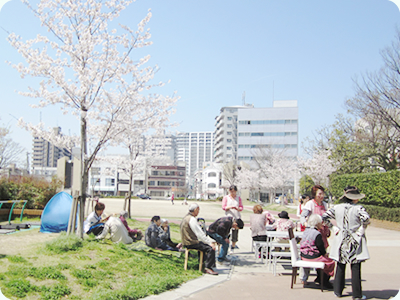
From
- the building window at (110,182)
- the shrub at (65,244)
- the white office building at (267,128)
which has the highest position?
the white office building at (267,128)

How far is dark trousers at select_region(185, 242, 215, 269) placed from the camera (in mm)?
7570

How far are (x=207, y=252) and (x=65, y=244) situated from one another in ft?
9.52

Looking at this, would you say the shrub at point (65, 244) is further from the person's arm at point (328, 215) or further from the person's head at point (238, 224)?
the person's arm at point (328, 215)

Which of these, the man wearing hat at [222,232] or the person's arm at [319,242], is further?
the man wearing hat at [222,232]

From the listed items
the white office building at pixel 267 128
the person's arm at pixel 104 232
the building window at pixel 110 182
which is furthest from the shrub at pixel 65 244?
the building window at pixel 110 182

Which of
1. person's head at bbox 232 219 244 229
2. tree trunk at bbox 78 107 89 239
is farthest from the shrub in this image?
person's head at bbox 232 219 244 229

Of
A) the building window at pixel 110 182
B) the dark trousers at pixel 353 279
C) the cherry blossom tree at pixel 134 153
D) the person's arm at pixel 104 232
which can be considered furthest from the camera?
the building window at pixel 110 182

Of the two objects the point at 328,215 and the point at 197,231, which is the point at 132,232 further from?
the point at 328,215

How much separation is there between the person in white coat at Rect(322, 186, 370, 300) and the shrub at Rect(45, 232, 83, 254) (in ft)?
16.2

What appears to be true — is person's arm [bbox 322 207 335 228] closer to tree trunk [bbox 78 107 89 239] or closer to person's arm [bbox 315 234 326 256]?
person's arm [bbox 315 234 326 256]

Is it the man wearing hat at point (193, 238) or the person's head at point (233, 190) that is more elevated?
the person's head at point (233, 190)

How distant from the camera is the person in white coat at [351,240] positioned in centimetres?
570

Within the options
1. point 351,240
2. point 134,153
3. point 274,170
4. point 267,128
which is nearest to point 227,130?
point 267,128

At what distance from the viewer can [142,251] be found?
8.34m
